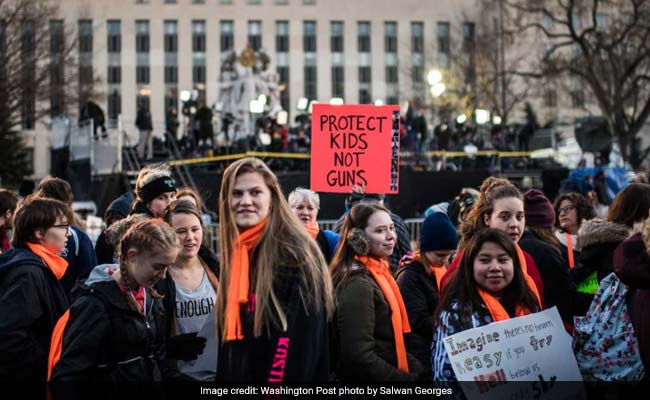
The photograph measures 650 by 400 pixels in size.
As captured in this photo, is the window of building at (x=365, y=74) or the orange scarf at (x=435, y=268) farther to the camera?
the window of building at (x=365, y=74)

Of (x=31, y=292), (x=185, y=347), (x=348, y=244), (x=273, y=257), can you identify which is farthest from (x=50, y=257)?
(x=273, y=257)

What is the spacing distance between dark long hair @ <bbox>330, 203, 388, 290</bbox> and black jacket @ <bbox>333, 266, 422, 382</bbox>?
0.12 m

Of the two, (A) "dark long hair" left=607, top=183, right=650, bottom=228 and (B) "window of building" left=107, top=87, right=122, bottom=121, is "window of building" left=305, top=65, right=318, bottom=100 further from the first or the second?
(A) "dark long hair" left=607, top=183, right=650, bottom=228

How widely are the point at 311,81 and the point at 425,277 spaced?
221 feet

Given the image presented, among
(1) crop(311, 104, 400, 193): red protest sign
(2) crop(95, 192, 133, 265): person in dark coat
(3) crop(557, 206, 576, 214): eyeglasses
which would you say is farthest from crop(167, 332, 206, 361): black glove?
(3) crop(557, 206, 576, 214): eyeglasses

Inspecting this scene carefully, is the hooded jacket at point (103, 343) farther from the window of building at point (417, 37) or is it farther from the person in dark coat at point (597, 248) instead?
the window of building at point (417, 37)

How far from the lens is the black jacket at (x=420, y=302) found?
18.0 ft

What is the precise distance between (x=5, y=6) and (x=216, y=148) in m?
9.79

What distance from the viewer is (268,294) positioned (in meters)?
3.82

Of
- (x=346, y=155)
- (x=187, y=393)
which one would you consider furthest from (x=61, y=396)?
(x=346, y=155)

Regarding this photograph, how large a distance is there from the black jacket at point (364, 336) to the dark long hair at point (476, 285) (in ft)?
1.09

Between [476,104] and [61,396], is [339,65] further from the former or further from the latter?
[61,396]

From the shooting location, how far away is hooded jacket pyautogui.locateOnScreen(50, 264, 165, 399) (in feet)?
13.9

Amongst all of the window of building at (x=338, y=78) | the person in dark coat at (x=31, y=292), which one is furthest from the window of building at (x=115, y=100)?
the person in dark coat at (x=31, y=292)
